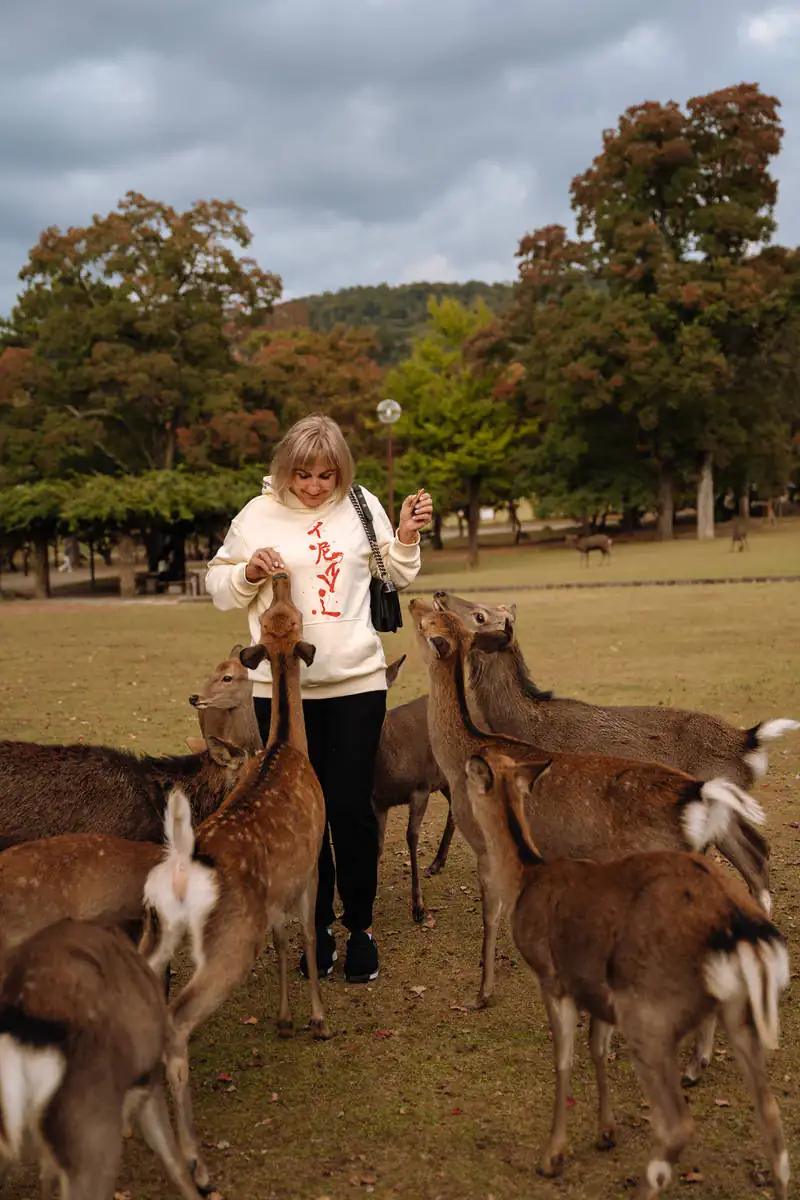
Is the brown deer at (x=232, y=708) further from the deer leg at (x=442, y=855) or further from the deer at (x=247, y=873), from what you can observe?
the deer at (x=247, y=873)

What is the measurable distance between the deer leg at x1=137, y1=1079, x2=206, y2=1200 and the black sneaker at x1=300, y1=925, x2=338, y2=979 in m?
1.76

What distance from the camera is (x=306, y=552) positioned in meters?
4.59

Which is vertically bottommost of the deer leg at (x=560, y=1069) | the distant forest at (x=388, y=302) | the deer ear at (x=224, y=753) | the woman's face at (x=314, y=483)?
the deer leg at (x=560, y=1069)

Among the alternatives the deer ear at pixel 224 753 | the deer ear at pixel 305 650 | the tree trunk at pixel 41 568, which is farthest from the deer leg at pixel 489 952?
the tree trunk at pixel 41 568

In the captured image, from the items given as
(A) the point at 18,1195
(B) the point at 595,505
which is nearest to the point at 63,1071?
(A) the point at 18,1195

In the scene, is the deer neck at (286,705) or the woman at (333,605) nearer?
the deer neck at (286,705)

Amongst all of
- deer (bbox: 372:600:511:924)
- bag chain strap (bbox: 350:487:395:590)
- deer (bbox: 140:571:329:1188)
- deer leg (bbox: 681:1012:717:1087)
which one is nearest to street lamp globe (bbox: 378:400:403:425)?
deer (bbox: 372:600:511:924)

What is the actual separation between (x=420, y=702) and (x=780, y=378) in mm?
41346

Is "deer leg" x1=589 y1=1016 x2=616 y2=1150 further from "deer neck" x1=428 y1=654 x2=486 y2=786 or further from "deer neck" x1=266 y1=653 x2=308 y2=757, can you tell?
"deer neck" x1=266 y1=653 x2=308 y2=757

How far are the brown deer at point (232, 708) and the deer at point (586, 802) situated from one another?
1563mm

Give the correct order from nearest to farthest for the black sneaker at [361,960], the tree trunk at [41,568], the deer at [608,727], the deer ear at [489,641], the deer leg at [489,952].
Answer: the deer leg at [489,952]
the black sneaker at [361,960]
the deer ear at [489,641]
the deer at [608,727]
the tree trunk at [41,568]

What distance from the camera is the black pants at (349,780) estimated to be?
15.3 ft

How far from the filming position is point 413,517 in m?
4.73

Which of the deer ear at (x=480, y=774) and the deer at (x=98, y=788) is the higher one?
the deer ear at (x=480, y=774)
